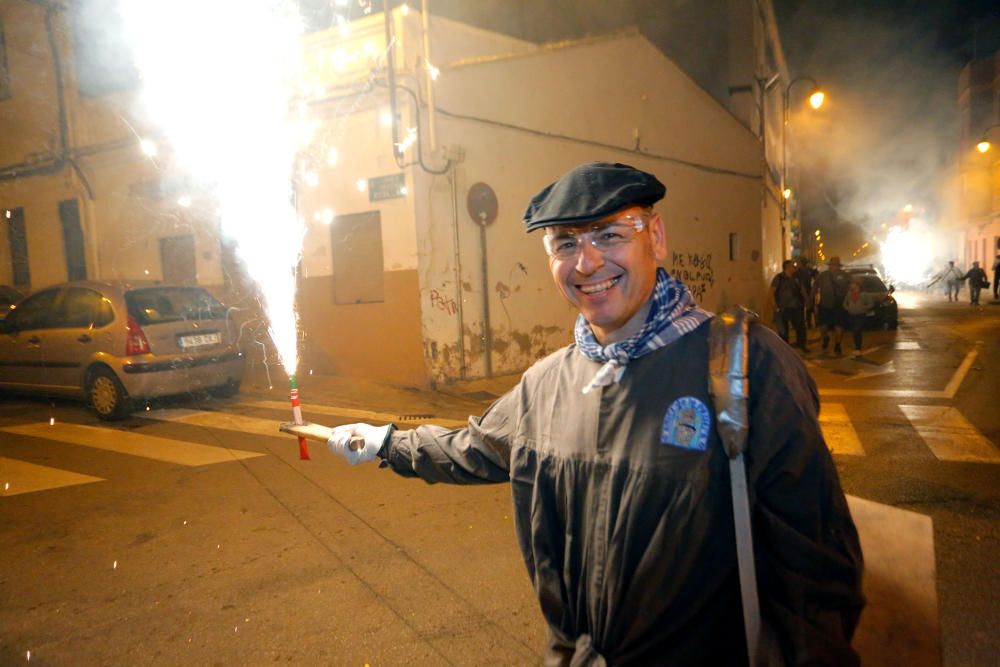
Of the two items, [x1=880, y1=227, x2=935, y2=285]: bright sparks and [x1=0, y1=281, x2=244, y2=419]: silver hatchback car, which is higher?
[x1=880, y1=227, x2=935, y2=285]: bright sparks

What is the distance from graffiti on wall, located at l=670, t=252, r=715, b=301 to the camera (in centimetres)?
1664

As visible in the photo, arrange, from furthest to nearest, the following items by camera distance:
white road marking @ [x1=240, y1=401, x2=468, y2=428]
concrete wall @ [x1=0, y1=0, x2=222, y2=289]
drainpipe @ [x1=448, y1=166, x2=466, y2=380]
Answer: concrete wall @ [x1=0, y1=0, x2=222, y2=289]
drainpipe @ [x1=448, y1=166, x2=466, y2=380]
white road marking @ [x1=240, y1=401, x2=468, y2=428]

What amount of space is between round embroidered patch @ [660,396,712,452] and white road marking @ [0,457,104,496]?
19.0 ft

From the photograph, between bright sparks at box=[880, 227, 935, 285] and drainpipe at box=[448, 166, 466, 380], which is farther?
→ bright sparks at box=[880, 227, 935, 285]

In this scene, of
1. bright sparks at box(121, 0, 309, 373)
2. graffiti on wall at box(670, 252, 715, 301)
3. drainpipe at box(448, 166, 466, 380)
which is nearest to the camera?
bright sparks at box(121, 0, 309, 373)

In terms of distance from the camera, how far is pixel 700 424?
4.52ft

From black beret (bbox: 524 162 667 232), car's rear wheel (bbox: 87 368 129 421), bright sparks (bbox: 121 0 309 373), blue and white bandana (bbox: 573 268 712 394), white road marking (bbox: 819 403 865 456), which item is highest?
bright sparks (bbox: 121 0 309 373)

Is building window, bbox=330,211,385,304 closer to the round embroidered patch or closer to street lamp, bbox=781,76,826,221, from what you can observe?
the round embroidered patch

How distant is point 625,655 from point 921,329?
762 inches

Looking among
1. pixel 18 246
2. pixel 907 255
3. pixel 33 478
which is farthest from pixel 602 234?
pixel 907 255

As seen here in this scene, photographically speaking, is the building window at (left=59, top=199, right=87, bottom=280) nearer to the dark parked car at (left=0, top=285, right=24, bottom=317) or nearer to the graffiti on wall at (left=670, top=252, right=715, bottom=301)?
the dark parked car at (left=0, top=285, right=24, bottom=317)

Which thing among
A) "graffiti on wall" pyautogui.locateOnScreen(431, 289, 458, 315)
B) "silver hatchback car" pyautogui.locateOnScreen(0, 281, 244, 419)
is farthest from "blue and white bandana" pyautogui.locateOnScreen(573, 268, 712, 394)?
"graffiti on wall" pyautogui.locateOnScreen(431, 289, 458, 315)

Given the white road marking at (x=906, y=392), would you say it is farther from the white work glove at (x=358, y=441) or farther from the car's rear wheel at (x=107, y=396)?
the car's rear wheel at (x=107, y=396)

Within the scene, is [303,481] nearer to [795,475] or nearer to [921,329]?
[795,475]
